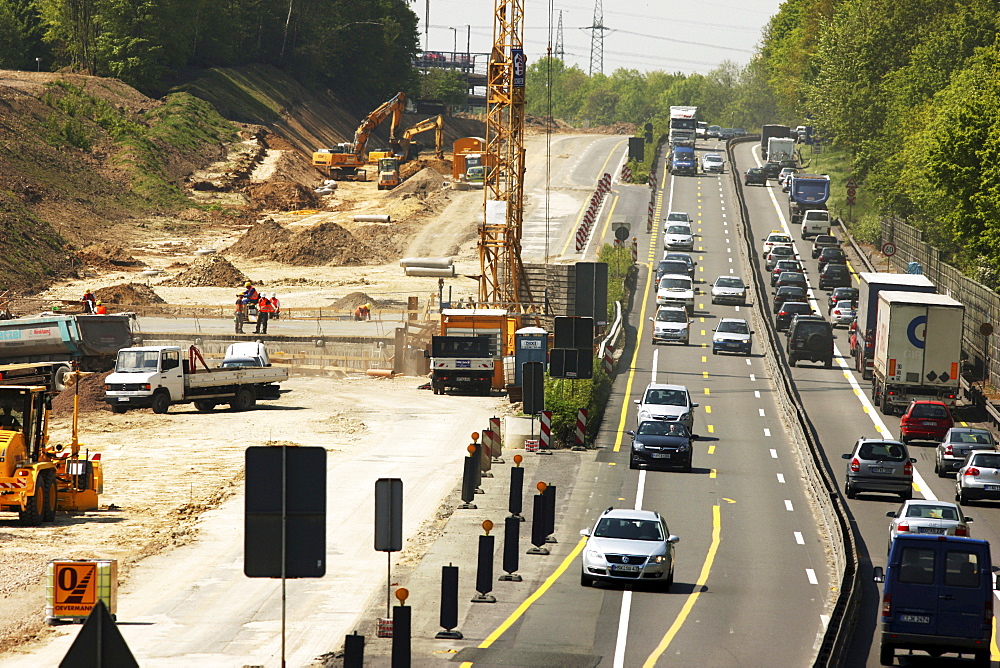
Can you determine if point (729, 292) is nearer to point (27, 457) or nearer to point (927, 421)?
point (927, 421)

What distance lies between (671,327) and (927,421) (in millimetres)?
23497

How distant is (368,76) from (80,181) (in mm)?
60250

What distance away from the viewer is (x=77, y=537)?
29406mm

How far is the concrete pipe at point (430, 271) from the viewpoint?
80.8 metres

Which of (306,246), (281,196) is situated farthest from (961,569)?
(281,196)

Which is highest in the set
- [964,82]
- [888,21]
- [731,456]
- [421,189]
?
[888,21]

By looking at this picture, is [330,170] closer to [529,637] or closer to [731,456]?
[731,456]

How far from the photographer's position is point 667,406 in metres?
45.1

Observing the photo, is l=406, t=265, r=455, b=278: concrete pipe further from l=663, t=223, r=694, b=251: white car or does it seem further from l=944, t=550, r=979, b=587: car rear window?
l=944, t=550, r=979, b=587: car rear window

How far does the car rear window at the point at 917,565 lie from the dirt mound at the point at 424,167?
307 feet

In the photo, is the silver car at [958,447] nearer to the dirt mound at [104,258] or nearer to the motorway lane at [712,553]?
the motorway lane at [712,553]

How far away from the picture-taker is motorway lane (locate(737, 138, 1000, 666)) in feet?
77.2

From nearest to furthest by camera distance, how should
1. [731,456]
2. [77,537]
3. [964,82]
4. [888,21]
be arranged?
[77,537], [731,456], [964,82], [888,21]

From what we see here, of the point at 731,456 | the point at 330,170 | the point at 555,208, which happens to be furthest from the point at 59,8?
the point at 731,456
